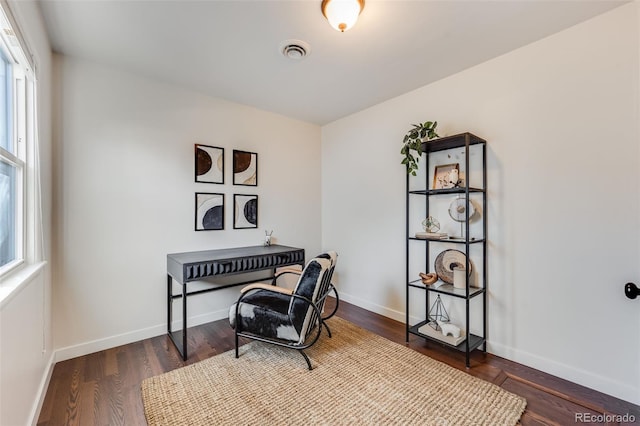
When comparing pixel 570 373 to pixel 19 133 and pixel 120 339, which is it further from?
pixel 19 133

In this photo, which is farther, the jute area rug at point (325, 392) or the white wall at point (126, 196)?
the white wall at point (126, 196)

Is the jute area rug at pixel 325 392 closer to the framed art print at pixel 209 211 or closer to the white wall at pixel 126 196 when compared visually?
the white wall at pixel 126 196

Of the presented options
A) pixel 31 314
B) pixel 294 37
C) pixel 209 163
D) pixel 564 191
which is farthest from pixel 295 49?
pixel 31 314

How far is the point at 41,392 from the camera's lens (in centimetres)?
177

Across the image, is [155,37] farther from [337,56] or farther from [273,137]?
[273,137]

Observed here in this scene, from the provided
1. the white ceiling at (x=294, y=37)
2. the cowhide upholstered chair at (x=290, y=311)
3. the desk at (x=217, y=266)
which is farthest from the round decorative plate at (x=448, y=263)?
the white ceiling at (x=294, y=37)

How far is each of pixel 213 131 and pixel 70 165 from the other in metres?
1.31

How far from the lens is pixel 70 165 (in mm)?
2320

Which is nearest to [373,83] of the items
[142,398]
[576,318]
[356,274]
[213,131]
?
[213,131]

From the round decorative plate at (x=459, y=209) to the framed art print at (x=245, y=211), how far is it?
7.30ft

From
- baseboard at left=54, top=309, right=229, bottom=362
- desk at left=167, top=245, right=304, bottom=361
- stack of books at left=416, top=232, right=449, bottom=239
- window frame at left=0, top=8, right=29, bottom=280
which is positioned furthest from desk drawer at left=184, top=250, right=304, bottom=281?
stack of books at left=416, top=232, right=449, bottom=239

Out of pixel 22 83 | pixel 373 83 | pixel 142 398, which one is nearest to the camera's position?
pixel 22 83

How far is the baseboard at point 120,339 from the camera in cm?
229

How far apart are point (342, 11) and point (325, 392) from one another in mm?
2466
